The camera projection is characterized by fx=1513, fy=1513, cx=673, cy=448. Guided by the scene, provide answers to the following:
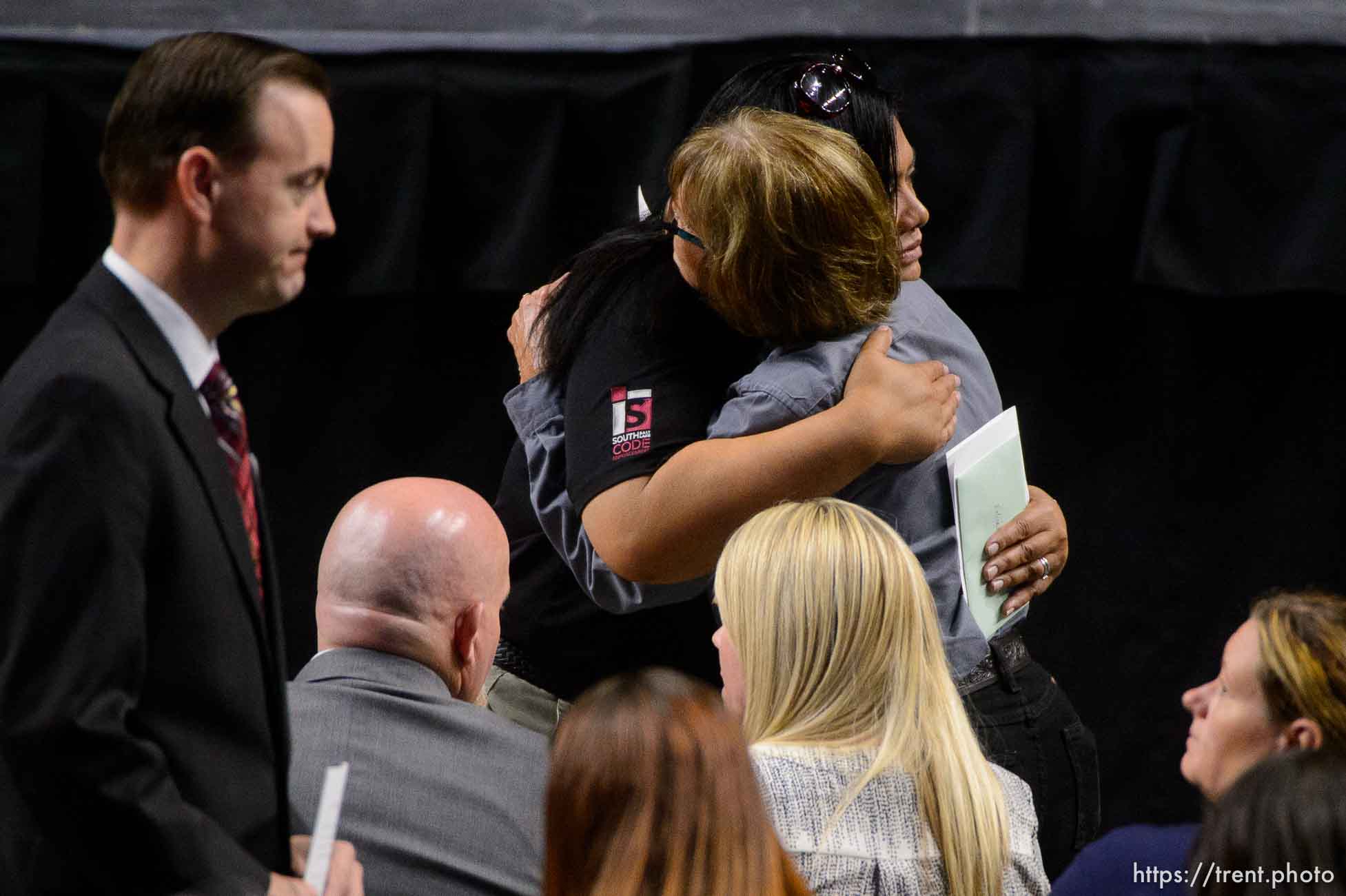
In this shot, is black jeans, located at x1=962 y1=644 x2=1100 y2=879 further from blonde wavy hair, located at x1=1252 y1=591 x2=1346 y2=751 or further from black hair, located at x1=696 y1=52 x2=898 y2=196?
black hair, located at x1=696 y1=52 x2=898 y2=196

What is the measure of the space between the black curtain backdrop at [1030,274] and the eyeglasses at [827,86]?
120cm

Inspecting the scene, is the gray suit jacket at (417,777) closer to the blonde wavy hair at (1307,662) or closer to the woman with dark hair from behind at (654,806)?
the woman with dark hair from behind at (654,806)

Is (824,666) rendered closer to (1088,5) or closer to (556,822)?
(556,822)

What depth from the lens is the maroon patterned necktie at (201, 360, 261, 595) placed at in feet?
3.73

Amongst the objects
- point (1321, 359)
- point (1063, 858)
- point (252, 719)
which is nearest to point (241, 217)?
point (252, 719)

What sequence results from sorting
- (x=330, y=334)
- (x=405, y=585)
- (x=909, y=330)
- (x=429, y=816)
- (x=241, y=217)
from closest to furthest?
1. (x=241, y=217)
2. (x=429, y=816)
3. (x=405, y=585)
4. (x=909, y=330)
5. (x=330, y=334)

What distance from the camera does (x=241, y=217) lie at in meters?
1.07

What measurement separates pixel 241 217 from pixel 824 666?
754 millimetres

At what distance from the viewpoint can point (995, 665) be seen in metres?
1.78

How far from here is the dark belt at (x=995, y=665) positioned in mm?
1756

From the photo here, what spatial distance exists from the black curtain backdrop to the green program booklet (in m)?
1.39

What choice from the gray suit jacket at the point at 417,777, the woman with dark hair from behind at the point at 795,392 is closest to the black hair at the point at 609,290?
the woman with dark hair from behind at the point at 795,392

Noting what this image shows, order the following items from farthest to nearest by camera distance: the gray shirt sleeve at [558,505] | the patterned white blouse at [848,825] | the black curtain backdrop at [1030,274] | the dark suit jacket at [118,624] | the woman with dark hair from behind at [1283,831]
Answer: the black curtain backdrop at [1030,274] → the gray shirt sleeve at [558,505] → the patterned white blouse at [848,825] → the woman with dark hair from behind at [1283,831] → the dark suit jacket at [118,624]

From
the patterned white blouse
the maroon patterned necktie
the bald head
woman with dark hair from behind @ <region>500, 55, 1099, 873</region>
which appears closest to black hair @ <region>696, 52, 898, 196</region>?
woman with dark hair from behind @ <region>500, 55, 1099, 873</region>
